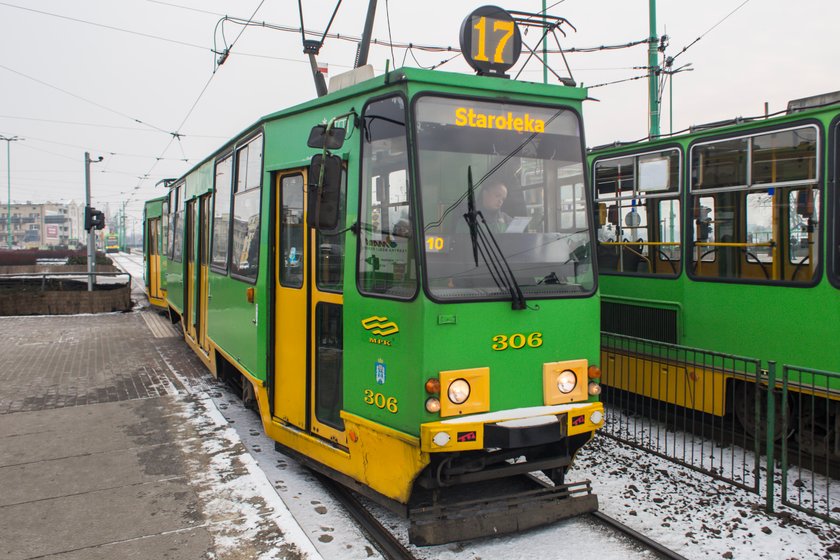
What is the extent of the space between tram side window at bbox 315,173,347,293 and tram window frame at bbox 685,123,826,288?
4.07m

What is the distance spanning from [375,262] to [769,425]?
11.3ft

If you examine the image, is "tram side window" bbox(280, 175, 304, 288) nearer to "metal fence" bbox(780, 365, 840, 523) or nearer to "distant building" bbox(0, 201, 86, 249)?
"metal fence" bbox(780, 365, 840, 523)

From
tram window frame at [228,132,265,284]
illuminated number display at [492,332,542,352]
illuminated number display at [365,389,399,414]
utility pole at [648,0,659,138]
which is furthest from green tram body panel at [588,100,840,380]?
utility pole at [648,0,659,138]

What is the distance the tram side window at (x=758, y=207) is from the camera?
6.05m

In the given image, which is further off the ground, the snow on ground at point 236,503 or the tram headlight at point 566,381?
the tram headlight at point 566,381

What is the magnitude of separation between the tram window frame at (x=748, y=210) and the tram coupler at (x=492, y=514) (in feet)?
10.0

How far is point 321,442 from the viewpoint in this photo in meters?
5.26

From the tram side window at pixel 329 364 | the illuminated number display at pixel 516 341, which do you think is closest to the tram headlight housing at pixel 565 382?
the illuminated number display at pixel 516 341

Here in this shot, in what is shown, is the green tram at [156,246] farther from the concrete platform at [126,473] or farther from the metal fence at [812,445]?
the metal fence at [812,445]

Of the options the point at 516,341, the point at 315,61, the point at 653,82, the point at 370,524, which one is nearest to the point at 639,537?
the point at 516,341

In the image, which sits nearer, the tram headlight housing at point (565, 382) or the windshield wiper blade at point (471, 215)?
the windshield wiper blade at point (471, 215)

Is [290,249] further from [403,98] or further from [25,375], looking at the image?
[25,375]

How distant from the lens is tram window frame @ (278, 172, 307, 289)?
18.2 feet

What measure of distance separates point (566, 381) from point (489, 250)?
3.63ft
